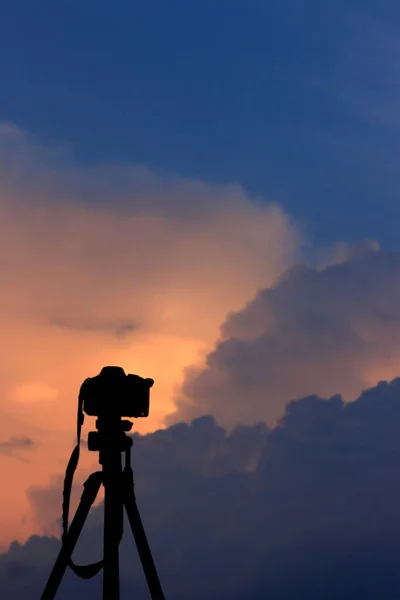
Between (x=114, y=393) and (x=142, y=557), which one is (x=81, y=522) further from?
(x=114, y=393)

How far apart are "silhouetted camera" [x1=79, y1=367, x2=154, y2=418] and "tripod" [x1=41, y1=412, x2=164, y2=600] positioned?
159 millimetres

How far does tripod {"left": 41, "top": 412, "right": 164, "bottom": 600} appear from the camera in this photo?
45.7ft

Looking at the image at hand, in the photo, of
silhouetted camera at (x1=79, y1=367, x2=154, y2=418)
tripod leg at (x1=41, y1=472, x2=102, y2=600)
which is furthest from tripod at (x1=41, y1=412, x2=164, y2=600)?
→ silhouetted camera at (x1=79, y1=367, x2=154, y2=418)

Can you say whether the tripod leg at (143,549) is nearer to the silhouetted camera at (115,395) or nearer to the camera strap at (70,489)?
the camera strap at (70,489)

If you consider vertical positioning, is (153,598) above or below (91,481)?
below

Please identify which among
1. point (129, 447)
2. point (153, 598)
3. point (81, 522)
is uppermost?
point (129, 447)

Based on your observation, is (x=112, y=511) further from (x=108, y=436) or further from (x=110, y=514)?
(x=108, y=436)

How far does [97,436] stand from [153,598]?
247 cm

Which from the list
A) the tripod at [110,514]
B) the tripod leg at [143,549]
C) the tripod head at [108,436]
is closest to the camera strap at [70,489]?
the tripod at [110,514]

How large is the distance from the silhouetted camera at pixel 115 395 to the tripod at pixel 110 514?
16 centimetres

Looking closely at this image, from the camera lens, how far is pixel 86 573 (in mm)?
14352

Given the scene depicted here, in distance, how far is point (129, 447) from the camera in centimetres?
1467

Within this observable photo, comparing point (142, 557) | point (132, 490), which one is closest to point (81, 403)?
point (132, 490)

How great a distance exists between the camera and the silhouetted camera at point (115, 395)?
47.5 feet
